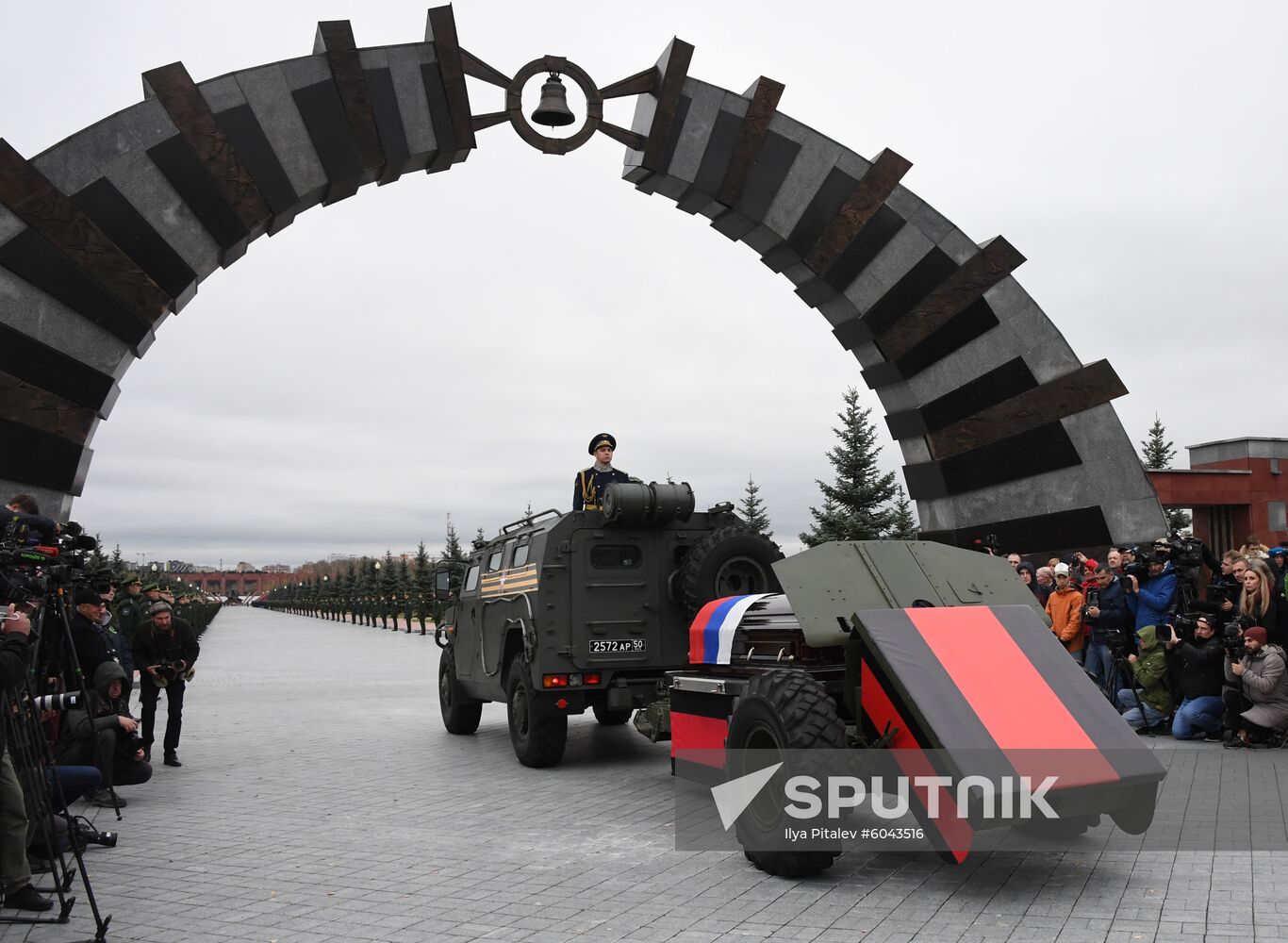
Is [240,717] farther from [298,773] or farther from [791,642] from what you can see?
[791,642]

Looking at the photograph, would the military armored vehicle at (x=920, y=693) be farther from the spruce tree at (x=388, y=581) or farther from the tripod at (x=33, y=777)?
the spruce tree at (x=388, y=581)

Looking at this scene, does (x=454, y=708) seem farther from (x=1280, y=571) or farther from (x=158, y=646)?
(x=1280, y=571)

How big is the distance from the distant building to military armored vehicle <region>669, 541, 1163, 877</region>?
19.0 m

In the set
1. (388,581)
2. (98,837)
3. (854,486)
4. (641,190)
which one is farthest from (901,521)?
(388,581)

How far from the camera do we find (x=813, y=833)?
246 inches

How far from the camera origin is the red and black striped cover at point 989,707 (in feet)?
19.5

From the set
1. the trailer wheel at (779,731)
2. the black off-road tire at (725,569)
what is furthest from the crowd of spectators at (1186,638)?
the trailer wheel at (779,731)

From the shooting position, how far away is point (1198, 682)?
1071cm

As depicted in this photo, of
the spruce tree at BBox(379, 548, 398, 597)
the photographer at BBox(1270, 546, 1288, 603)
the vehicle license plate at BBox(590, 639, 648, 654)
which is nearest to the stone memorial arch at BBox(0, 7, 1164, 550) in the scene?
the photographer at BBox(1270, 546, 1288, 603)

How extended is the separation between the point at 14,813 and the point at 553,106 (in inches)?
415

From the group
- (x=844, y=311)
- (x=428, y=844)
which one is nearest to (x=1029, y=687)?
(x=428, y=844)

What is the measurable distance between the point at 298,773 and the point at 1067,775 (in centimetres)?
739

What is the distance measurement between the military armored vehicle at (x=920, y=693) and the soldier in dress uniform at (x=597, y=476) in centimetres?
394

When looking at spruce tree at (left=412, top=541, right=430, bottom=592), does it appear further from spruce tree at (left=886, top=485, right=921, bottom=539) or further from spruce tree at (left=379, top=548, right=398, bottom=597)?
spruce tree at (left=886, top=485, right=921, bottom=539)
